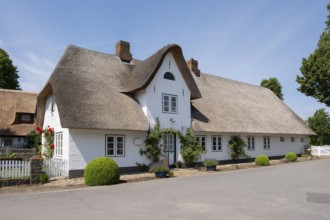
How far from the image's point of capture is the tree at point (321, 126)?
4512 cm

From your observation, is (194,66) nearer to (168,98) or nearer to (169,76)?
(169,76)

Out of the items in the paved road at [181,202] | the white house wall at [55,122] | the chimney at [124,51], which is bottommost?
the paved road at [181,202]

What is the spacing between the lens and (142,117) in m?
19.0

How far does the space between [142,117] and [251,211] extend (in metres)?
11.6

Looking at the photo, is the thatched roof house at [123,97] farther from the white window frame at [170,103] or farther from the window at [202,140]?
the white window frame at [170,103]

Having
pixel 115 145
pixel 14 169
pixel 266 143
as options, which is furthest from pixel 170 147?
pixel 266 143

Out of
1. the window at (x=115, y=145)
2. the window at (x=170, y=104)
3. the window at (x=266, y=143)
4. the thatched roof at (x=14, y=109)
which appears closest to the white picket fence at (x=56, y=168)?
the window at (x=115, y=145)

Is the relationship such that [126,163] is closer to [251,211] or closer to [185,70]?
[185,70]

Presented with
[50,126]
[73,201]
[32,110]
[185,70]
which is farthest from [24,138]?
[73,201]

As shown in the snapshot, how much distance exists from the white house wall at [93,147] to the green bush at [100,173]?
2880 mm

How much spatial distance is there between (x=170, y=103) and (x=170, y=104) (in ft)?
0.23

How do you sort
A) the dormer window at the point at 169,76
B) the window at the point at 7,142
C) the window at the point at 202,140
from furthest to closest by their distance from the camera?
1. the window at the point at 7,142
2. the window at the point at 202,140
3. the dormer window at the point at 169,76

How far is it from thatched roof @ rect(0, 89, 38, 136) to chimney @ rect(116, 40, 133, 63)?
14668 millimetres

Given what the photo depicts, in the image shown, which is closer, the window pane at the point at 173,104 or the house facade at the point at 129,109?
the house facade at the point at 129,109
